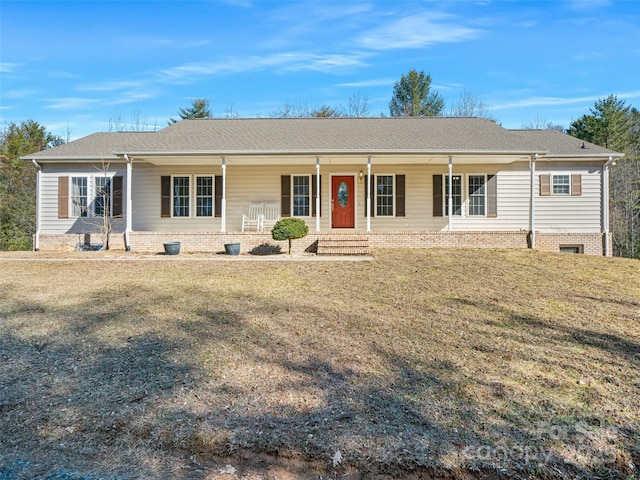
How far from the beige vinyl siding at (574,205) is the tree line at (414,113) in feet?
40.3

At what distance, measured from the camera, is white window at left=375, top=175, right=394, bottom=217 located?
1417 cm

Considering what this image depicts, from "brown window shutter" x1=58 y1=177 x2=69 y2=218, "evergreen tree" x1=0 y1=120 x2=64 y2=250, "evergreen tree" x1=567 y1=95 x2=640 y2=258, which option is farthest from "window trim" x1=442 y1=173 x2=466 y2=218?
"evergreen tree" x1=0 y1=120 x2=64 y2=250

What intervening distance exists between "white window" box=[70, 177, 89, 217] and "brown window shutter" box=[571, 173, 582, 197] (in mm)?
16607

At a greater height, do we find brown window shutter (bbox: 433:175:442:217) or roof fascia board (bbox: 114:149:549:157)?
roof fascia board (bbox: 114:149:549:157)

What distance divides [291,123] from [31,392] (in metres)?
14.2

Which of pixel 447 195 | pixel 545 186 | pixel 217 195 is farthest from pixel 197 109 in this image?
pixel 545 186

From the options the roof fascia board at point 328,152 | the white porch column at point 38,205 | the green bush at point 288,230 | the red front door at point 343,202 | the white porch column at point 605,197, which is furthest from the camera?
the red front door at point 343,202

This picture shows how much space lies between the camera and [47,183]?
13977 millimetres

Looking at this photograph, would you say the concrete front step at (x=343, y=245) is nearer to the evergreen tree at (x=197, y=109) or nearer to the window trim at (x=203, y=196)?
the window trim at (x=203, y=196)

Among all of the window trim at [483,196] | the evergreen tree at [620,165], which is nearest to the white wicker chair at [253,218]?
the window trim at [483,196]

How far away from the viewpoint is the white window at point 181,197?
14.2 m

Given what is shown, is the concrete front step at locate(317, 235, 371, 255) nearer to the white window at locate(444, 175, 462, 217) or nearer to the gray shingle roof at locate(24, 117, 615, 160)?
the gray shingle roof at locate(24, 117, 615, 160)

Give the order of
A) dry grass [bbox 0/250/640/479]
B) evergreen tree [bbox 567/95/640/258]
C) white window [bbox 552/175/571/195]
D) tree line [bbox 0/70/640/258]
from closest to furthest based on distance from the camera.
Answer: dry grass [bbox 0/250/640/479] → white window [bbox 552/175/571/195] → tree line [bbox 0/70/640/258] → evergreen tree [bbox 567/95/640/258]

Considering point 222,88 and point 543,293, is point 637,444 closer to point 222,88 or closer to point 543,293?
point 543,293
